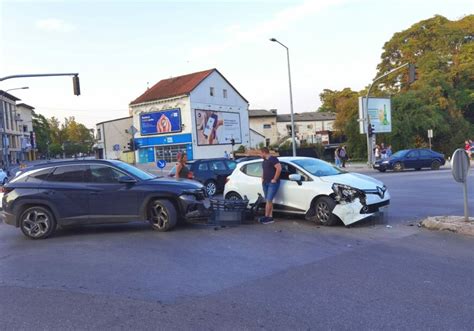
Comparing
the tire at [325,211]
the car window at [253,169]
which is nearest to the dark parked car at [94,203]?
the car window at [253,169]

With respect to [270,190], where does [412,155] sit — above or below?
below

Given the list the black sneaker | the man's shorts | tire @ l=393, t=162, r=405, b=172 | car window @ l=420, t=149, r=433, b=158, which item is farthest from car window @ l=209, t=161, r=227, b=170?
car window @ l=420, t=149, r=433, b=158

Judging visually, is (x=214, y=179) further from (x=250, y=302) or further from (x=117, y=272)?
(x=250, y=302)

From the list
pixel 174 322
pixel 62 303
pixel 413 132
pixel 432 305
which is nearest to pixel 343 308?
pixel 432 305

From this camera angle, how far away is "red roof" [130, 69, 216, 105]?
5876cm

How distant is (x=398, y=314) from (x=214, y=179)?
1424 cm

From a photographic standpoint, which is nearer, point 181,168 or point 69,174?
point 69,174

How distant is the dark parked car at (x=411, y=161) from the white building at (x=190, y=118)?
31.2 m

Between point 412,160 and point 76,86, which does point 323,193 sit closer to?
point 76,86

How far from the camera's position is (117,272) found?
638 centimetres

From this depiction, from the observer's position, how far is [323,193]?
31.2 feet

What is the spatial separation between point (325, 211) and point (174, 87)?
5430 centimetres

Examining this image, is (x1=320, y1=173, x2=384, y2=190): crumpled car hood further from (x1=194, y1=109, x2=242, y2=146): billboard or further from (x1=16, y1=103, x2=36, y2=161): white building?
(x1=16, y1=103, x2=36, y2=161): white building

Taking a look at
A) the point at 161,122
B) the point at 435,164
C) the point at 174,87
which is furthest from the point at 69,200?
the point at 174,87
